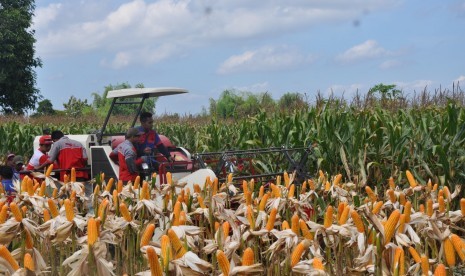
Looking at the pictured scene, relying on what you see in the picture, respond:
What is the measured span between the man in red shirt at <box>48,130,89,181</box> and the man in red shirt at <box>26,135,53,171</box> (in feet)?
0.88

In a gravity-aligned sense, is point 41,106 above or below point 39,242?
above

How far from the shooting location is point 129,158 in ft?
31.9

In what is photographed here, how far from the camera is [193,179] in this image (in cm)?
891

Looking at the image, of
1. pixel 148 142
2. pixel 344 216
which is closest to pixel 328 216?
pixel 344 216

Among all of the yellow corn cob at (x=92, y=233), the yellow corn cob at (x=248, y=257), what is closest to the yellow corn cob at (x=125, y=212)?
the yellow corn cob at (x=92, y=233)

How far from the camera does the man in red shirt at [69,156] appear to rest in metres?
11.5

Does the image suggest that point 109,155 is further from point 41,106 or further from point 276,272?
point 41,106

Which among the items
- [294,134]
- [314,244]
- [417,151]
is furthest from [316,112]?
[314,244]

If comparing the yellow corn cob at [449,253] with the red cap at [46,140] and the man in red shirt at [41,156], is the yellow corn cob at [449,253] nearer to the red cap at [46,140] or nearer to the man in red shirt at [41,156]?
the man in red shirt at [41,156]

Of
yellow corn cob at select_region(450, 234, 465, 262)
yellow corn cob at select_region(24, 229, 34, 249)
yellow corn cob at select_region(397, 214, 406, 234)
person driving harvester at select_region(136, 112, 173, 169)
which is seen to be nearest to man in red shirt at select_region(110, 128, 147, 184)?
person driving harvester at select_region(136, 112, 173, 169)

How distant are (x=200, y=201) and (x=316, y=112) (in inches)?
314

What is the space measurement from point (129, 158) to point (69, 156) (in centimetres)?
212

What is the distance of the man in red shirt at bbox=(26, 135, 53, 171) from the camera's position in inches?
480

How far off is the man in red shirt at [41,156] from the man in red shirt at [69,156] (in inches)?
10.6
